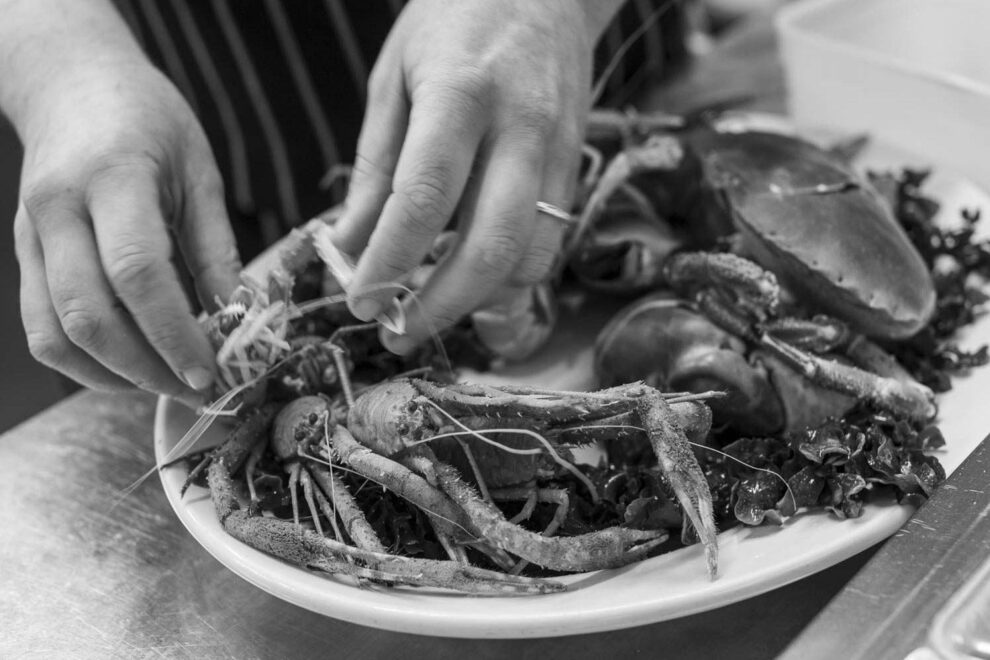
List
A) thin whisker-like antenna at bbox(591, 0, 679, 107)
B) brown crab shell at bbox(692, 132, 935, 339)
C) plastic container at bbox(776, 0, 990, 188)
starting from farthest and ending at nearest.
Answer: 1. plastic container at bbox(776, 0, 990, 188)
2. thin whisker-like antenna at bbox(591, 0, 679, 107)
3. brown crab shell at bbox(692, 132, 935, 339)

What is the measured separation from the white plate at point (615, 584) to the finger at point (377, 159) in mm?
476

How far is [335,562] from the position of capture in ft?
3.85

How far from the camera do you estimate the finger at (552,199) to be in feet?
4.48

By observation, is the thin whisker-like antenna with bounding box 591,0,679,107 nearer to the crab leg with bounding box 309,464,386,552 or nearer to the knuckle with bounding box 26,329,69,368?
the crab leg with bounding box 309,464,386,552

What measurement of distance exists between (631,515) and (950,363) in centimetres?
65

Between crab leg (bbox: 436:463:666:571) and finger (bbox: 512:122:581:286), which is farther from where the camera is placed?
finger (bbox: 512:122:581:286)

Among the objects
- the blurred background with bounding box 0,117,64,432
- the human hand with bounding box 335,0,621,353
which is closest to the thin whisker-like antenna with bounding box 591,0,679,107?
the human hand with bounding box 335,0,621,353

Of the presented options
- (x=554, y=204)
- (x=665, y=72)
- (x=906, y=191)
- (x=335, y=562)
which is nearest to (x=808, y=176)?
(x=906, y=191)

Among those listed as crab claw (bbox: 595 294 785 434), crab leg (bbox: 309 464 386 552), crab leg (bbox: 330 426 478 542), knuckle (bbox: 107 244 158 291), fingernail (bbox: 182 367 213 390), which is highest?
knuckle (bbox: 107 244 158 291)

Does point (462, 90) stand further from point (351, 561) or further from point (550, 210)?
point (351, 561)

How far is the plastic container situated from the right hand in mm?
1449

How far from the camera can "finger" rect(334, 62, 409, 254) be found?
1.36 metres

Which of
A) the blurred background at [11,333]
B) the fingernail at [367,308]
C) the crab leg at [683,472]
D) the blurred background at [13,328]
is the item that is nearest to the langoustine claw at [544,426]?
the crab leg at [683,472]

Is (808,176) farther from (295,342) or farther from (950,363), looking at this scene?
(295,342)
